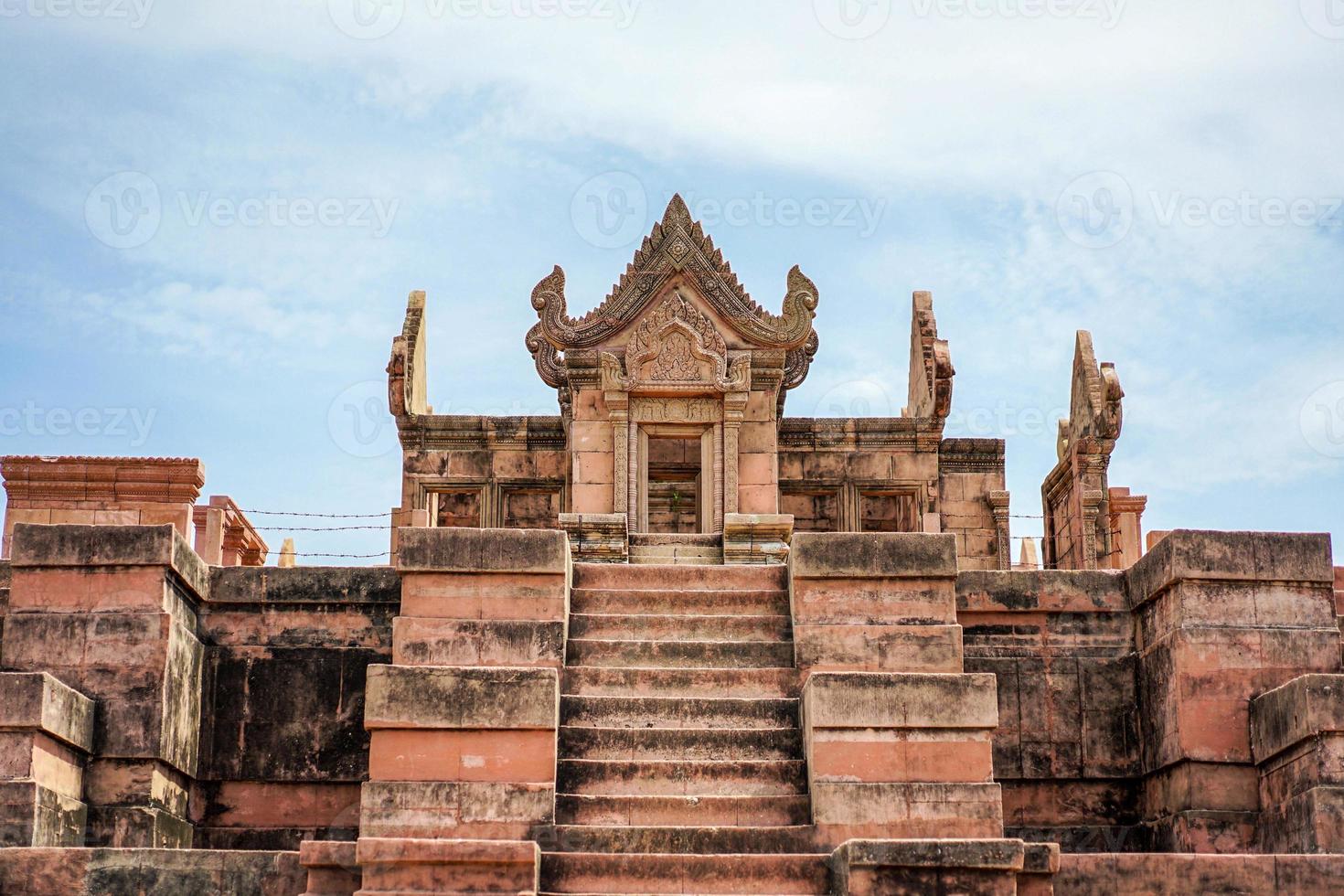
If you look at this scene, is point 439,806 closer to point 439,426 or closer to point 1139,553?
point 439,426

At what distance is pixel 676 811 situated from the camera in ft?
37.0

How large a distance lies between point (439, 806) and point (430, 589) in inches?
70.6

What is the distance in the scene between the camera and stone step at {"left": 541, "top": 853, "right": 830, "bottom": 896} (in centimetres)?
1067

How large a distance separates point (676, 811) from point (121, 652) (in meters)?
4.48

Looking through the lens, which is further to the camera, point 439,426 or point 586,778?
point 439,426

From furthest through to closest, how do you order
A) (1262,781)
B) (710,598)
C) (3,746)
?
(710,598)
(1262,781)
(3,746)

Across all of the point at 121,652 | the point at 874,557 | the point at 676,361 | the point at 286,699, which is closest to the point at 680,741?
the point at 874,557

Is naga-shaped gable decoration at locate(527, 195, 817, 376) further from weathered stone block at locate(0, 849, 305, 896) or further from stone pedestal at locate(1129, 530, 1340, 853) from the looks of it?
weathered stone block at locate(0, 849, 305, 896)

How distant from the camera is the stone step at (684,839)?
10977 mm

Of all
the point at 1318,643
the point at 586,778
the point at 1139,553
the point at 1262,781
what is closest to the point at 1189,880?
the point at 1262,781

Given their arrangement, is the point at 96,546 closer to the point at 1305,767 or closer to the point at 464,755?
the point at 464,755

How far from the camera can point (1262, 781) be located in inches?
481

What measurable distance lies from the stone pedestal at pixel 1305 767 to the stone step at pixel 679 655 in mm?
3580

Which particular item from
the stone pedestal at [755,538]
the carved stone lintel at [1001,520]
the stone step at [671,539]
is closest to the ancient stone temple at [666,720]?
the stone pedestal at [755,538]
